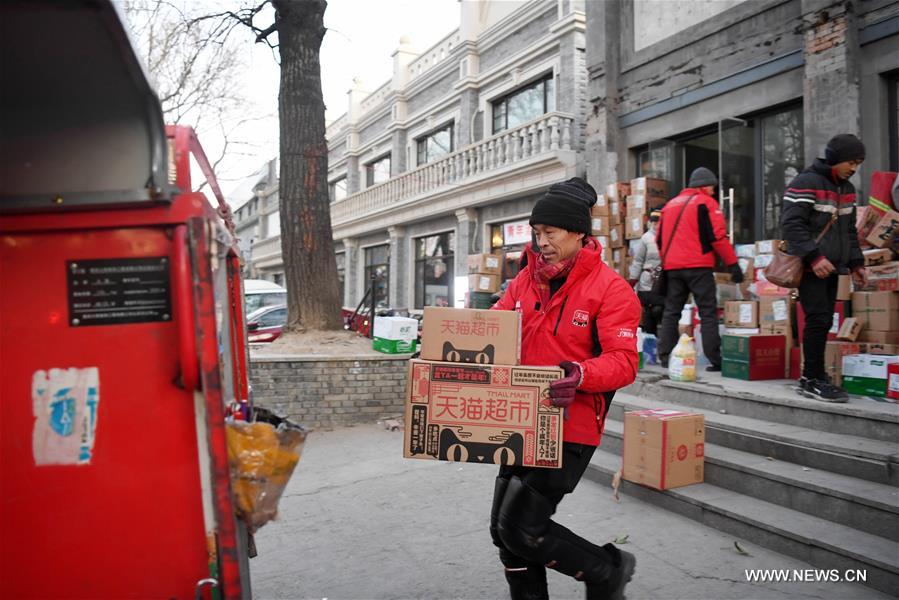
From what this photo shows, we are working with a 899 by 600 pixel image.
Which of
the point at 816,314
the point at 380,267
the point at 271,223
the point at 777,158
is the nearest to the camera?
the point at 816,314

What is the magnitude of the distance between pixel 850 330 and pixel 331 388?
17.0ft

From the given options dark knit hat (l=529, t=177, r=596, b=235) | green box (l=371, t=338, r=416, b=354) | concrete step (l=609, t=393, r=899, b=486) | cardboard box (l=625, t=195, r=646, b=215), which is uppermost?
cardboard box (l=625, t=195, r=646, b=215)

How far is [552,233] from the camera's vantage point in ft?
8.45

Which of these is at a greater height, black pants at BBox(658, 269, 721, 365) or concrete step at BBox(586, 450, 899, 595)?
black pants at BBox(658, 269, 721, 365)

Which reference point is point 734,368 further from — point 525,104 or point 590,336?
point 525,104

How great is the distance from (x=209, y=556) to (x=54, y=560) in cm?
44

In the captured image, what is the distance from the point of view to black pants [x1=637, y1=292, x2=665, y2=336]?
261 inches

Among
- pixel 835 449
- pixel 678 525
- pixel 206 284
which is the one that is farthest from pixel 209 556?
pixel 835 449

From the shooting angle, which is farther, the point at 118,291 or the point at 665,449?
the point at 665,449

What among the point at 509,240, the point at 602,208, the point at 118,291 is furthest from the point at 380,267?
the point at 118,291

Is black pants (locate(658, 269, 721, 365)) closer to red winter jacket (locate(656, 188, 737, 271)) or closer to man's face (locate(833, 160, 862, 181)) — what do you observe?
red winter jacket (locate(656, 188, 737, 271))

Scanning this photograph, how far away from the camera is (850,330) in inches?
193

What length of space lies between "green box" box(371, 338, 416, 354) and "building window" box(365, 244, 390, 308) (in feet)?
43.0

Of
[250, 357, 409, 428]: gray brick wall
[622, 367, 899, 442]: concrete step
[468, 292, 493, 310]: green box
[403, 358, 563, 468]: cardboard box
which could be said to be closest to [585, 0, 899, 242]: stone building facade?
[622, 367, 899, 442]: concrete step
